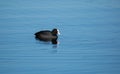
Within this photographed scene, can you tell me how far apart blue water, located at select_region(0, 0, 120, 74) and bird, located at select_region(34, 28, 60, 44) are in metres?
0.26

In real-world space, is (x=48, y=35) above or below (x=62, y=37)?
above

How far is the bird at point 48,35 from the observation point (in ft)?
81.9

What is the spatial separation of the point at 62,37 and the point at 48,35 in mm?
755

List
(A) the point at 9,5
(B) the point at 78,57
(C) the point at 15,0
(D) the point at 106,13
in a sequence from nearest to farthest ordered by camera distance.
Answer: (B) the point at 78,57, (D) the point at 106,13, (A) the point at 9,5, (C) the point at 15,0

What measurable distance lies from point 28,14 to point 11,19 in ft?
5.60

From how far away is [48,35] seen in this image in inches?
1007

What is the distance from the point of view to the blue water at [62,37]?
19913 millimetres

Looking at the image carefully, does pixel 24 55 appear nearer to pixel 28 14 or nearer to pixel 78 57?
pixel 78 57

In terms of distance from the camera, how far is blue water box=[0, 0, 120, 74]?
19.9 m

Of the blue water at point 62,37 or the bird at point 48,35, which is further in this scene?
the bird at point 48,35

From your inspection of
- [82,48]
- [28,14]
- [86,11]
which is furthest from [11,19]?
[82,48]

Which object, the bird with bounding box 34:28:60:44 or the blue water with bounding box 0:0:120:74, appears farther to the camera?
the bird with bounding box 34:28:60:44

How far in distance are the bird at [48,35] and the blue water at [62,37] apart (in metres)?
0.26

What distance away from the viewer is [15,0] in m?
35.7
